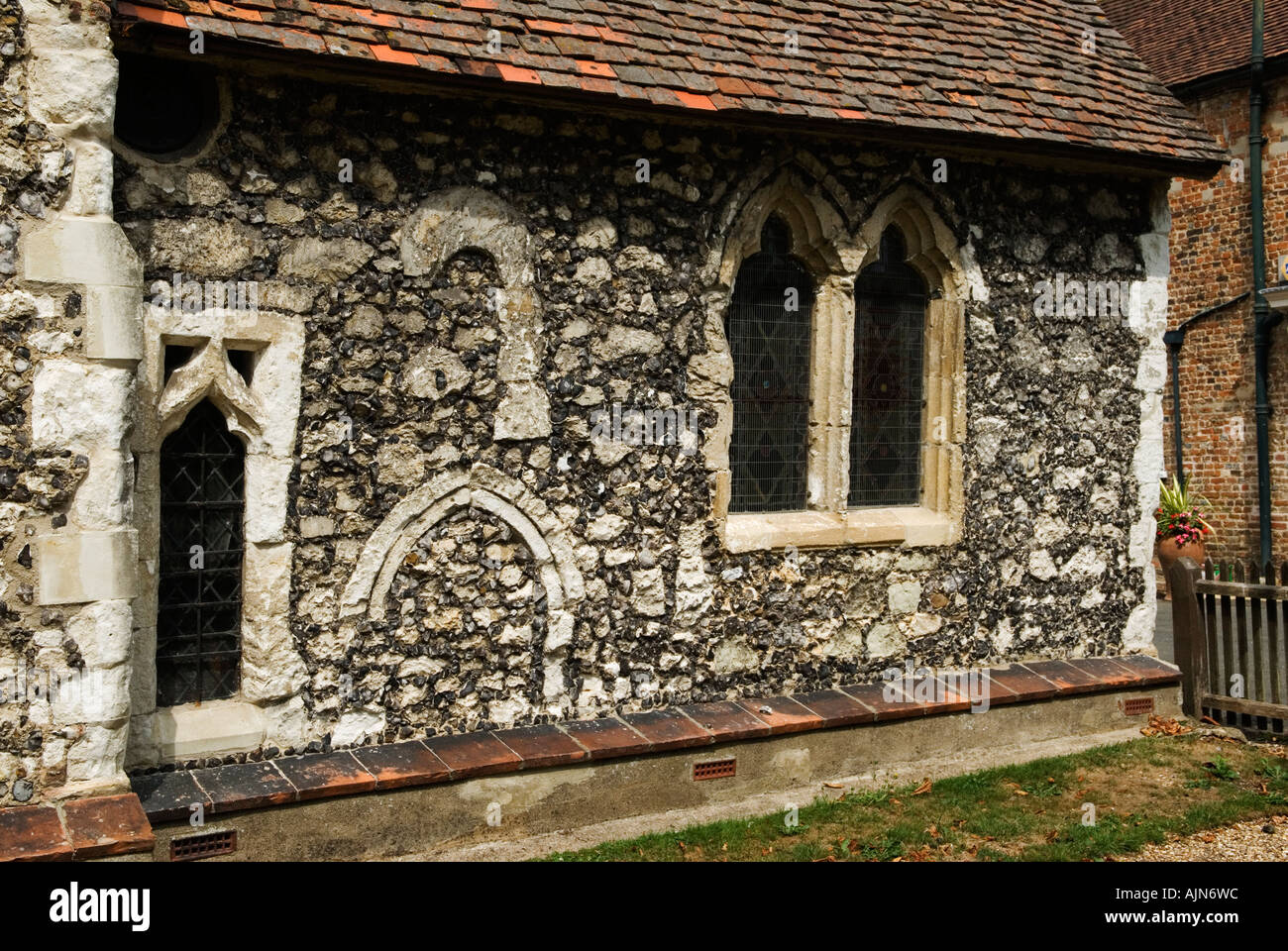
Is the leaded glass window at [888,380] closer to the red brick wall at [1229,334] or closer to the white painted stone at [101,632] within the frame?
the white painted stone at [101,632]

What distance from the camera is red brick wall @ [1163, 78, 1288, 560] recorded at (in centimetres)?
1452

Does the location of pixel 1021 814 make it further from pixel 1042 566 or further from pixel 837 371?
pixel 837 371

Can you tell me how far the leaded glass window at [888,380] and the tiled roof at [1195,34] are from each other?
9270 mm

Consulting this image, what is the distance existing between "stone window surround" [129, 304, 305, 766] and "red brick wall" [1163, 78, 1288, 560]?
Answer: 12.8 m

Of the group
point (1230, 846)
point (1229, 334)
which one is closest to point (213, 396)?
point (1230, 846)

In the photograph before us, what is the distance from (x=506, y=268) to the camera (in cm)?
617

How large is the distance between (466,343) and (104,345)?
177cm

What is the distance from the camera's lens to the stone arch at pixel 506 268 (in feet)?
19.6

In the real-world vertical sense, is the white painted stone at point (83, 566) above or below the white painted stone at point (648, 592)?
above

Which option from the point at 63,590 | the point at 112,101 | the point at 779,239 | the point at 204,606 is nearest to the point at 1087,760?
the point at 779,239

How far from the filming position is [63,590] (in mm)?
4789

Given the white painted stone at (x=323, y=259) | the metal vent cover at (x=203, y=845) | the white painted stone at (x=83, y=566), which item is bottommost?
the metal vent cover at (x=203, y=845)

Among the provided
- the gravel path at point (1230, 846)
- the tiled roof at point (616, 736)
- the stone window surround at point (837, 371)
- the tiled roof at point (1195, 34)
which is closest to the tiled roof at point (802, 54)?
the stone window surround at point (837, 371)

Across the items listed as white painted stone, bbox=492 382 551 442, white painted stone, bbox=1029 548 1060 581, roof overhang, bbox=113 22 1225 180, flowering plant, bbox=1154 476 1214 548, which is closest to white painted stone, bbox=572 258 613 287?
white painted stone, bbox=492 382 551 442
